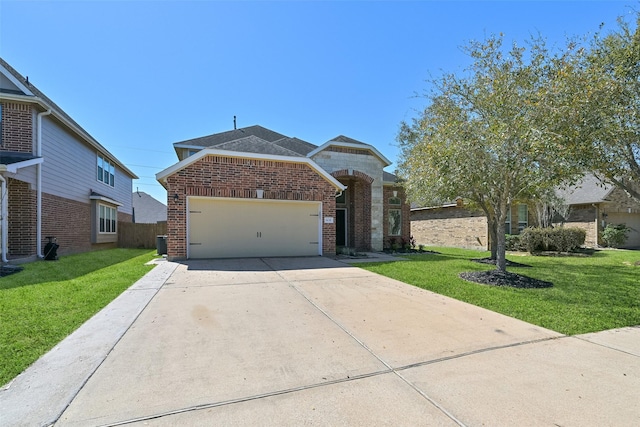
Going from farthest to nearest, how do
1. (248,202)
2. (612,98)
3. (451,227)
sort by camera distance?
1. (451,227)
2. (248,202)
3. (612,98)

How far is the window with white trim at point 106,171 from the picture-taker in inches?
696

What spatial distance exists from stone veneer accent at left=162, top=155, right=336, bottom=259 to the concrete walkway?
5.26m

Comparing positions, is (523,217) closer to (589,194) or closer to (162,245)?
(589,194)

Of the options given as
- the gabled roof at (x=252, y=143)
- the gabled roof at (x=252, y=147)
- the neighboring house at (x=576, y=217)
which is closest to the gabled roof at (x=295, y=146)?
the gabled roof at (x=252, y=143)

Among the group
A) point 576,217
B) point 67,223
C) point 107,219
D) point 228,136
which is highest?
point 228,136

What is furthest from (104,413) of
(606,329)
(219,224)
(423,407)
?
(219,224)

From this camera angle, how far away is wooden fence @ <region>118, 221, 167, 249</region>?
19.9m

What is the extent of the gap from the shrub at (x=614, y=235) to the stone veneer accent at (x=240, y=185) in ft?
53.0

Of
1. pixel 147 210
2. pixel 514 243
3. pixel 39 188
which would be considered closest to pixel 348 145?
pixel 514 243

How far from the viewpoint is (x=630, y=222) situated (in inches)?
770

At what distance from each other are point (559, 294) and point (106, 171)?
21.4 m

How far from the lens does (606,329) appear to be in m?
4.50

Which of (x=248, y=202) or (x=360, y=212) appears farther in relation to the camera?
(x=360, y=212)

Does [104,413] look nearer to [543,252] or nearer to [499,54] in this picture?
[499,54]
